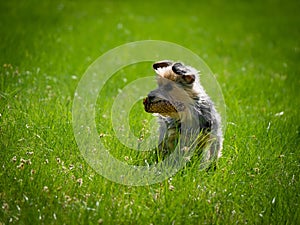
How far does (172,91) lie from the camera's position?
182 inches

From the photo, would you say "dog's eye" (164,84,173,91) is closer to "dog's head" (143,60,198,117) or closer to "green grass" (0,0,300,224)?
"dog's head" (143,60,198,117)

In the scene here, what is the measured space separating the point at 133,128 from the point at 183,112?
102 centimetres

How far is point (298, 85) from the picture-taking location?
8.62m

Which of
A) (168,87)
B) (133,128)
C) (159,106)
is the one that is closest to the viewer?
(159,106)

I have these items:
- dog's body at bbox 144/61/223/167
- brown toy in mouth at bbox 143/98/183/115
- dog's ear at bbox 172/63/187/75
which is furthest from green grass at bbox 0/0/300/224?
dog's ear at bbox 172/63/187/75

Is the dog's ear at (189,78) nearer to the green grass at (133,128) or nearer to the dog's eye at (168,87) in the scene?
the dog's eye at (168,87)

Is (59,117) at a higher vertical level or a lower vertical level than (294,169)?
higher

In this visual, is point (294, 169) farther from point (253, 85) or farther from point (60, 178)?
point (253, 85)

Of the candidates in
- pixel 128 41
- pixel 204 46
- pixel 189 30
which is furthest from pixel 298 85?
pixel 189 30

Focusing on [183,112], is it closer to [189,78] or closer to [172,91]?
[172,91]

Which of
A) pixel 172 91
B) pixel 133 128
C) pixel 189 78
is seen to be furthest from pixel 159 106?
pixel 133 128

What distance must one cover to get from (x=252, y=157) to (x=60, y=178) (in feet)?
6.58

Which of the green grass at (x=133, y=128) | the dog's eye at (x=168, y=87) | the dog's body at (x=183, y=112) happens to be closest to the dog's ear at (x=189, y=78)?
the dog's body at (x=183, y=112)

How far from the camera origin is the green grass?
12.6 ft
